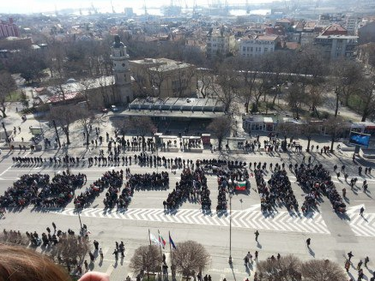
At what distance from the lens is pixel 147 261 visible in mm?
21609

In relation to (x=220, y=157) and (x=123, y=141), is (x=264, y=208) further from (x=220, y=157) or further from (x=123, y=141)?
(x=123, y=141)

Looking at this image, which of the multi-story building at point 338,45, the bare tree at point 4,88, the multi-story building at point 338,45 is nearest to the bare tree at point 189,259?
the bare tree at point 4,88

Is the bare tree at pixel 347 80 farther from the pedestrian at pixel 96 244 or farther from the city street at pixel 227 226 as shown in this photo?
the pedestrian at pixel 96 244

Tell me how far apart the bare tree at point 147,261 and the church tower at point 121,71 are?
176ft

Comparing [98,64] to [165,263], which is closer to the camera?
[165,263]

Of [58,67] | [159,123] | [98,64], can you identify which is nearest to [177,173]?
[159,123]

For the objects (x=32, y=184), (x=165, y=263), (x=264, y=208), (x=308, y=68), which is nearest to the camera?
(x=165, y=263)

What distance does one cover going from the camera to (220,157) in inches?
1762

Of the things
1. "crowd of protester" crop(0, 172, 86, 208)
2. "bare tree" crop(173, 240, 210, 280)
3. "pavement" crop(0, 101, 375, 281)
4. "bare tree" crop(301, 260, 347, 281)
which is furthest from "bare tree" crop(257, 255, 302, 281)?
"crowd of protester" crop(0, 172, 86, 208)

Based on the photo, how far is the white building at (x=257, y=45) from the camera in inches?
4208

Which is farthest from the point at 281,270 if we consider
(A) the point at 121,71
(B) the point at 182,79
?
(B) the point at 182,79

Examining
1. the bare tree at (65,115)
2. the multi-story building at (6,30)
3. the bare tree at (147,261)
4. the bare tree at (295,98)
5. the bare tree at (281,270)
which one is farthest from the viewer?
the multi-story building at (6,30)

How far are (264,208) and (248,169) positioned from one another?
926 cm

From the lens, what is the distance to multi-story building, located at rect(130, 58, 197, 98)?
71.7 metres
